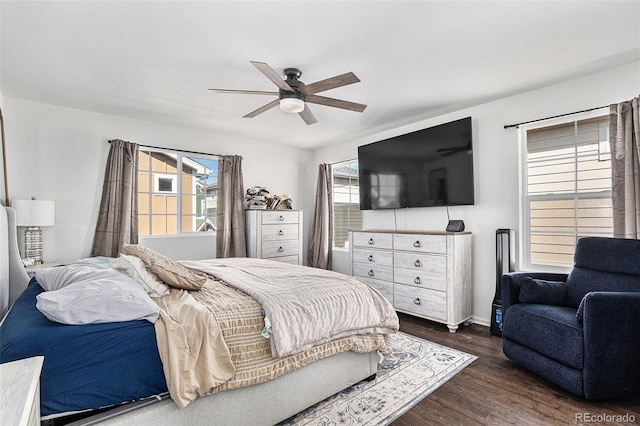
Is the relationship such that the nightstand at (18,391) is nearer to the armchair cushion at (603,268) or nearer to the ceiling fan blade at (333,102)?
the ceiling fan blade at (333,102)

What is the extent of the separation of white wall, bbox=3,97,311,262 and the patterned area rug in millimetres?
3194

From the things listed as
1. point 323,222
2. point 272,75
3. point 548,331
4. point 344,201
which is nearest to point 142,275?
point 272,75

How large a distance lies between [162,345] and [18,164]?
3.37m

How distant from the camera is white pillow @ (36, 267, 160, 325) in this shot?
1327 mm

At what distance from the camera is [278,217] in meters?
4.79

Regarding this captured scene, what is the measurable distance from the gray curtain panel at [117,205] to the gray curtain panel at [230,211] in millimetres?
1103

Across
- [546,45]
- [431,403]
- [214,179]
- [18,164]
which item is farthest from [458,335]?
[18,164]

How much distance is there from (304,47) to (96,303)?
2.11 metres

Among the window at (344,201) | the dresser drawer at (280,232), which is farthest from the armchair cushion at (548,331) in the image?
the dresser drawer at (280,232)

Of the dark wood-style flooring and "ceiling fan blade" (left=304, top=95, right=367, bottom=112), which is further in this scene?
"ceiling fan blade" (left=304, top=95, right=367, bottom=112)

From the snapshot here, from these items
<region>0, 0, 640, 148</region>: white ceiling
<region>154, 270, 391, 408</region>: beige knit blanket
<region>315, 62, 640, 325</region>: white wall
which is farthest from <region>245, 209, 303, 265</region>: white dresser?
<region>154, 270, 391, 408</region>: beige knit blanket

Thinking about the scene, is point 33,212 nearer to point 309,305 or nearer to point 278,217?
point 278,217

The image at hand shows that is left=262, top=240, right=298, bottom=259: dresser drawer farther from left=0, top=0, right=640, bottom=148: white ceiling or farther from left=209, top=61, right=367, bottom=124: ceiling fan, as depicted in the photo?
left=209, top=61, right=367, bottom=124: ceiling fan

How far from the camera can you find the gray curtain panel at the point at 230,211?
15.0 feet
